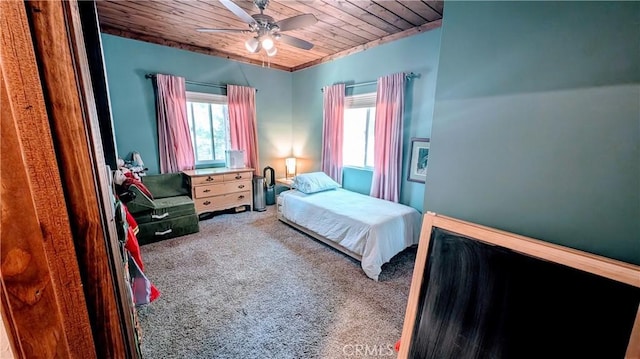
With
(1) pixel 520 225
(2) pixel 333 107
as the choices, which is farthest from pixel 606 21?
(2) pixel 333 107

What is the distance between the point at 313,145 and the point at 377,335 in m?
3.38

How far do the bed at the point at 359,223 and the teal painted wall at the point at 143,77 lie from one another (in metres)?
2.21

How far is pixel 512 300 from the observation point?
2.50ft

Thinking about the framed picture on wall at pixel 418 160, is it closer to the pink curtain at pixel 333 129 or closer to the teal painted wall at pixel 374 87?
the teal painted wall at pixel 374 87

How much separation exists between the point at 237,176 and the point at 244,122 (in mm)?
977

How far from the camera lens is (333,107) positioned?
3.83m

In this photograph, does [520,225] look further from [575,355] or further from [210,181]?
[210,181]

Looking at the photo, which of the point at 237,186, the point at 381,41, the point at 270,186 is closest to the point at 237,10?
the point at 381,41

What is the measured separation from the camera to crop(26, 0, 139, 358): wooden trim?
1.13ft

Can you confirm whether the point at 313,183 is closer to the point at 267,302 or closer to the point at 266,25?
the point at 267,302

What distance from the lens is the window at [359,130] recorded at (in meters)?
3.54

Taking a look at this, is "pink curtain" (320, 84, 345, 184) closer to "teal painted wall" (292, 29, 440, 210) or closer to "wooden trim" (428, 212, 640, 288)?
"teal painted wall" (292, 29, 440, 210)

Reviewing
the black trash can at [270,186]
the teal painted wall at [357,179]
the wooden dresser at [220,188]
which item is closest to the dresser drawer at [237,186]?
the wooden dresser at [220,188]

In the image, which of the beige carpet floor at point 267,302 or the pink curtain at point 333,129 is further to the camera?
the pink curtain at point 333,129
